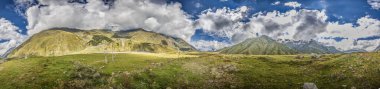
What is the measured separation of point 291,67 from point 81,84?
63.7 meters

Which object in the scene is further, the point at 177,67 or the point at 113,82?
the point at 177,67

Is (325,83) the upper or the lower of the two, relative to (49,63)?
lower

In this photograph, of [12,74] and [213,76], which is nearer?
[12,74]

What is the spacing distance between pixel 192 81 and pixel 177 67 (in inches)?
626

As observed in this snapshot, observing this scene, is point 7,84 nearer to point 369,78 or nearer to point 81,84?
point 81,84

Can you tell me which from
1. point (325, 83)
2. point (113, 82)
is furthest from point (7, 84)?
point (325, 83)

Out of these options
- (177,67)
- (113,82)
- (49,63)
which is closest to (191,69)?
(177,67)

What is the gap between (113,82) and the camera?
7962 cm

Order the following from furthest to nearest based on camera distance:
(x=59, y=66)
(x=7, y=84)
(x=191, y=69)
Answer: (x=191, y=69), (x=59, y=66), (x=7, y=84)

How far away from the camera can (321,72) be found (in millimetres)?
101250

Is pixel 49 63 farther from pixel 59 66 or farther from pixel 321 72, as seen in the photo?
pixel 321 72

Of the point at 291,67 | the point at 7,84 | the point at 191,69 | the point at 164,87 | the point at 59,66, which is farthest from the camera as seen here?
the point at 291,67

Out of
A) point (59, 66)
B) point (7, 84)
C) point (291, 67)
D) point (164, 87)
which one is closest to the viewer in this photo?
point (7, 84)

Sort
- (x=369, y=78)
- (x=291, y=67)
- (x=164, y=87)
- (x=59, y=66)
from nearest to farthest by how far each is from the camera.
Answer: (x=164, y=87)
(x=369, y=78)
(x=59, y=66)
(x=291, y=67)
